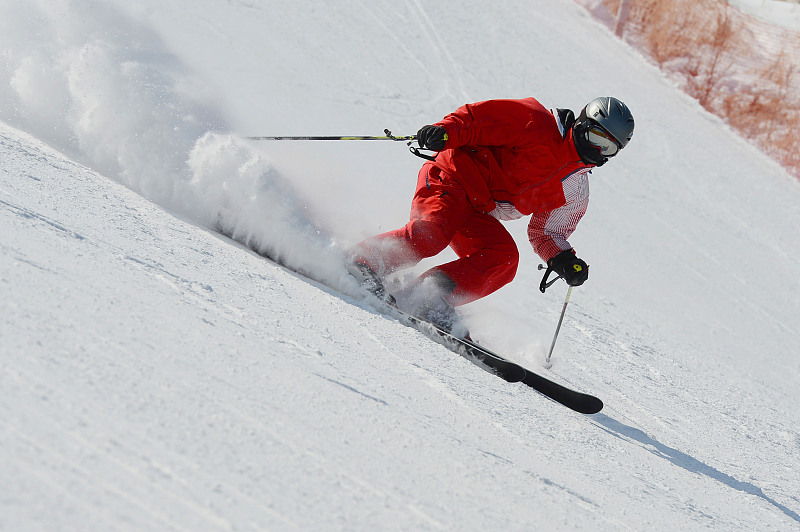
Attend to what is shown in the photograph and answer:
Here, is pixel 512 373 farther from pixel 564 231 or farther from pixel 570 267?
pixel 564 231

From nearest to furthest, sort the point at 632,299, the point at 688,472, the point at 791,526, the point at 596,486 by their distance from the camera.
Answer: the point at 596,486 → the point at 791,526 → the point at 688,472 → the point at 632,299

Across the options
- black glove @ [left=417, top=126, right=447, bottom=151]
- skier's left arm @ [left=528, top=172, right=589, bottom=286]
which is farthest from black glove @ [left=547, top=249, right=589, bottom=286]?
black glove @ [left=417, top=126, right=447, bottom=151]

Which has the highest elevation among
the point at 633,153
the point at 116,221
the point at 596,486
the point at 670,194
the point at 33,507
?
the point at 633,153

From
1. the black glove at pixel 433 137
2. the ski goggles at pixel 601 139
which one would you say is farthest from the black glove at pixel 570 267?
the black glove at pixel 433 137

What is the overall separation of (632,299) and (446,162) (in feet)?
8.68

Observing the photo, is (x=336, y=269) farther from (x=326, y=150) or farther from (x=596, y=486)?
(x=326, y=150)

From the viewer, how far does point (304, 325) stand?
2.62m

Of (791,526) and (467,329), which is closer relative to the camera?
(791,526)

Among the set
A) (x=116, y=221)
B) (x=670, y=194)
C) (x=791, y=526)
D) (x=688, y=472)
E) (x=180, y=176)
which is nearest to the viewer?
(x=791, y=526)

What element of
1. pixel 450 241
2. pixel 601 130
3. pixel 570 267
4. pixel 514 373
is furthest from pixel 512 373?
pixel 601 130

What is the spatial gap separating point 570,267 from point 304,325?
5.73ft

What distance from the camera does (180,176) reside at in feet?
13.1

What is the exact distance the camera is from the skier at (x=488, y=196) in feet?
11.6

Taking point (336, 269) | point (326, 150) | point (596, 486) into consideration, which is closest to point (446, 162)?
point (336, 269)
